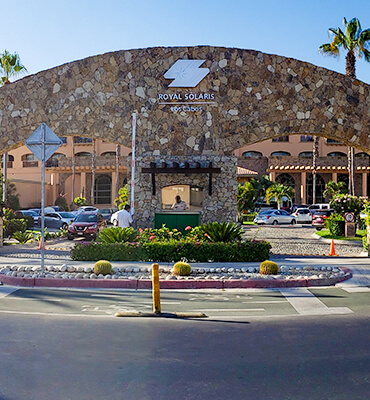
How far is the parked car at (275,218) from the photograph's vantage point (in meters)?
49.1

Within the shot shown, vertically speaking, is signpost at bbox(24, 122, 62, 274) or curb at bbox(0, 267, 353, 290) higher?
signpost at bbox(24, 122, 62, 274)

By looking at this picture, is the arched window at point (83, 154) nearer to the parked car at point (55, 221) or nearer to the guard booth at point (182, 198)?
the parked car at point (55, 221)

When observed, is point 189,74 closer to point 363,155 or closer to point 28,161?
point 363,155

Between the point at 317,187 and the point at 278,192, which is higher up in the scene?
the point at 317,187

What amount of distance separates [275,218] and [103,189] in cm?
2796

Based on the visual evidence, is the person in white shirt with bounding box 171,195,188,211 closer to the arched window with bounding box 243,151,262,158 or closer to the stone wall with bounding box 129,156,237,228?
the stone wall with bounding box 129,156,237,228

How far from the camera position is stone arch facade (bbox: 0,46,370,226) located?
2216 cm

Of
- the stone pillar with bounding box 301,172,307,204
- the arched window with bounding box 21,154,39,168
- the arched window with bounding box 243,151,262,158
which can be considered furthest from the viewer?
the arched window with bounding box 21,154,39,168

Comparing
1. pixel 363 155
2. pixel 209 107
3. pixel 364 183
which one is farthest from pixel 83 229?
pixel 363 155

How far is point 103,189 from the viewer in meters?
70.3

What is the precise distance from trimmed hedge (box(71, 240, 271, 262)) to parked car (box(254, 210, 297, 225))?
31.9 m

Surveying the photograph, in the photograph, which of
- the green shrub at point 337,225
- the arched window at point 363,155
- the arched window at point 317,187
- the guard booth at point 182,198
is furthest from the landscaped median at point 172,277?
the arched window at point 363,155

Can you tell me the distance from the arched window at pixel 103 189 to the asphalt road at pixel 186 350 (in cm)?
5874

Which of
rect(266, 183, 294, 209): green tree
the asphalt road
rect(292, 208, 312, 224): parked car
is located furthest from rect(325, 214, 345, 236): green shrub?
rect(266, 183, 294, 209): green tree
